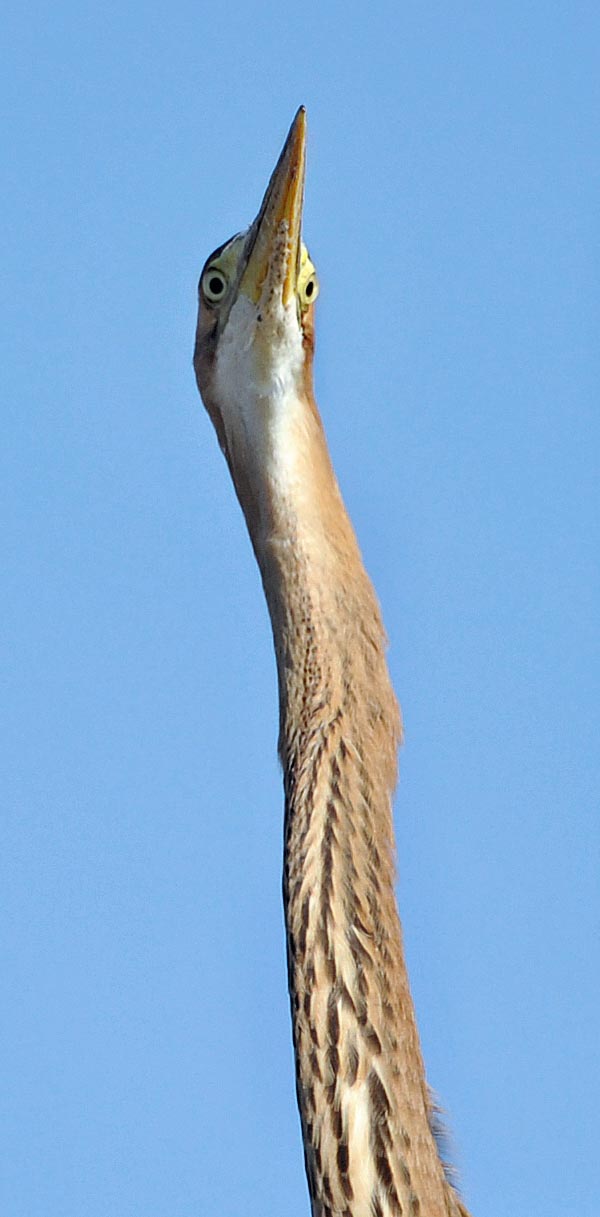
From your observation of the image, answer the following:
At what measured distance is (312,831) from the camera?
3.93 metres

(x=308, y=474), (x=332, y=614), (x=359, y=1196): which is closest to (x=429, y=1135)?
(x=359, y=1196)

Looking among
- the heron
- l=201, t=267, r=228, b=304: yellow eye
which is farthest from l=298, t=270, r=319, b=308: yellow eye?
l=201, t=267, r=228, b=304: yellow eye

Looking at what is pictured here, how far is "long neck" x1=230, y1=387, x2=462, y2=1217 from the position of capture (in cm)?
357

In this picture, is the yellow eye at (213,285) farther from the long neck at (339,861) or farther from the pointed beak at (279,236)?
the long neck at (339,861)

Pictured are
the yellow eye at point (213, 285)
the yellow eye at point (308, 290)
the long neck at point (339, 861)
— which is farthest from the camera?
the yellow eye at point (213, 285)

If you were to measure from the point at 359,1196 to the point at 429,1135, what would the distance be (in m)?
0.23

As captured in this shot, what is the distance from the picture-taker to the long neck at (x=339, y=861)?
3.57 m

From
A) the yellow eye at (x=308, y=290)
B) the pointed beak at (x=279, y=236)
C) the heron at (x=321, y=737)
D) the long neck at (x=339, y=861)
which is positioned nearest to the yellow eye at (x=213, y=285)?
the heron at (x=321, y=737)

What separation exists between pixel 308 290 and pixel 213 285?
0.33 m

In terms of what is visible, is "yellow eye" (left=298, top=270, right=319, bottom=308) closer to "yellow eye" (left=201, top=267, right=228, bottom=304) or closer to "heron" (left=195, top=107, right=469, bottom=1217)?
"heron" (left=195, top=107, right=469, bottom=1217)

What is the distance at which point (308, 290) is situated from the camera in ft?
15.3

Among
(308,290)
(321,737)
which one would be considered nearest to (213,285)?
(308,290)

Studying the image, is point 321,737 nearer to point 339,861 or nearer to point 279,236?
point 339,861

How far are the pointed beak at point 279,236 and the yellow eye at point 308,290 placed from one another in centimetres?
4
